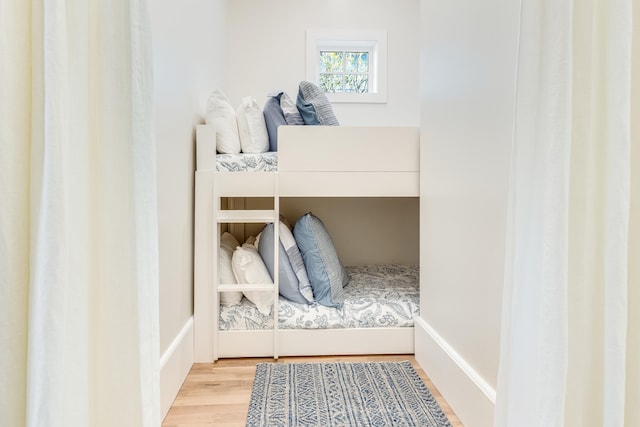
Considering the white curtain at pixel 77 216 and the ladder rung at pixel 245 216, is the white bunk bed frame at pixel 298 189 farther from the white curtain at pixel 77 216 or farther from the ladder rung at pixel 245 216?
the white curtain at pixel 77 216

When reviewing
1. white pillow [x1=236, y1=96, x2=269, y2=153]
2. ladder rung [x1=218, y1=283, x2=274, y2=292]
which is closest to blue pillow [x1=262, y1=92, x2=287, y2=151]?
white pillow [x1=236, y1=96, x2=269, y2=153]

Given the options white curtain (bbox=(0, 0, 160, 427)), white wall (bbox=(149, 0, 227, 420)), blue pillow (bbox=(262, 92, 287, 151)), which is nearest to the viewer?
white curtain (bbox=(0, 0, 160, 427))

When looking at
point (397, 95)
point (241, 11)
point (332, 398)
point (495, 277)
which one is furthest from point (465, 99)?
point (241, 11)

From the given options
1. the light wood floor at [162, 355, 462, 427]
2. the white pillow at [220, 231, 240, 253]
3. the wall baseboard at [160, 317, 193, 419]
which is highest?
the white pillow at [220, 231, 240, 253]

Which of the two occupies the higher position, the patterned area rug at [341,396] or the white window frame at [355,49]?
the white window frame at [355,49]

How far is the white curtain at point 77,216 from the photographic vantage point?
69 cm

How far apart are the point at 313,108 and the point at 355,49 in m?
1.51

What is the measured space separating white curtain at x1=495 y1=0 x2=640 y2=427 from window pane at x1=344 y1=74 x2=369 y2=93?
2647mm

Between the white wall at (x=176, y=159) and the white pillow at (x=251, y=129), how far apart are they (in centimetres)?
24

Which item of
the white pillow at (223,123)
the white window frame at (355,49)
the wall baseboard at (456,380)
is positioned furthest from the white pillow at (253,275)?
the white window frame at (355,49)

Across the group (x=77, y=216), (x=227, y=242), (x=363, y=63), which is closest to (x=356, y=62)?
(x=363, y=63)

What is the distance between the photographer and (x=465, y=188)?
1432mm

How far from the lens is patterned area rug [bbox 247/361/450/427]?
1.41m

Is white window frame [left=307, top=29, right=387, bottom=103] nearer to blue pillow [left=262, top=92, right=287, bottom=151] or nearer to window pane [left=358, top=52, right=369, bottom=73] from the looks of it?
window pane [left=358, top=52, right=369, bottom=73]
